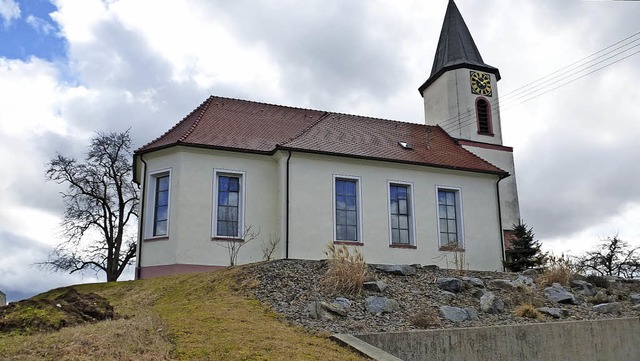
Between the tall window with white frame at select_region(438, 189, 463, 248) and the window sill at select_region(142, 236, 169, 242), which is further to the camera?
the tall window with white frame at select_region(438, 189, 463, 248)

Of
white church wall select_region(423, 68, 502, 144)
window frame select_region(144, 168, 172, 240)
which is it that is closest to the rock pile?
window frame select_region(144, 168, 172, 240)

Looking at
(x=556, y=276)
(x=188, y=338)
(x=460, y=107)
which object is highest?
(x=460, y=107)

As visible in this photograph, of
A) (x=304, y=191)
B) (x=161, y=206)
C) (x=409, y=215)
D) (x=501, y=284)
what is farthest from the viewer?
(x=409, y=215)

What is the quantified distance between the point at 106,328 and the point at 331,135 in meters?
15.0

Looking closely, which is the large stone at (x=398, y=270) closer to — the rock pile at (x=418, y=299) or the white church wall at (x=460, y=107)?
the rock pile at (x=418, y=299)

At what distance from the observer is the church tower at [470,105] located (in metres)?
26.8

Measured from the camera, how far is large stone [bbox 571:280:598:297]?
48.4ft

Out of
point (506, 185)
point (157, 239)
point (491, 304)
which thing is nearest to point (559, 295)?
point (491, 304)

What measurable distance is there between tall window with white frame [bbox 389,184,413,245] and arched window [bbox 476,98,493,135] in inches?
324

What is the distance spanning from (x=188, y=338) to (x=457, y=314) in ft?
19.0

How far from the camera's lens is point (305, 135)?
69.5 ft

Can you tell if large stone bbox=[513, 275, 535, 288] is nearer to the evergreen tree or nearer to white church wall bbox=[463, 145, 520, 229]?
the evergreen tree

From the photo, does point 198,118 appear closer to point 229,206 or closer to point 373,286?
point 229,206

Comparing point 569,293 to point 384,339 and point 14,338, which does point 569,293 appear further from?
point 14,338
